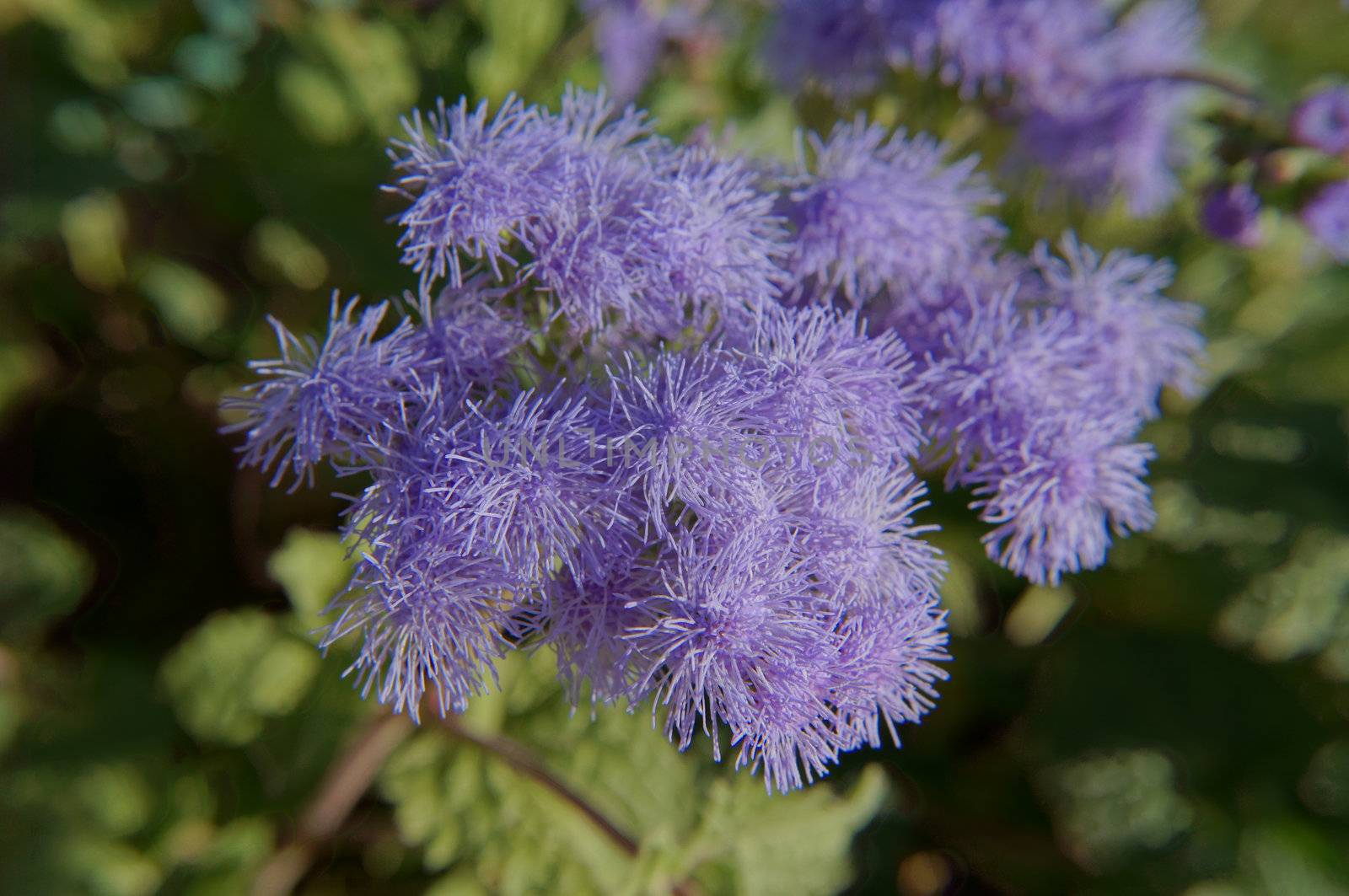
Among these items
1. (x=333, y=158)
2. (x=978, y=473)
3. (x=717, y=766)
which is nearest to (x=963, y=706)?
(x=717, y=766)

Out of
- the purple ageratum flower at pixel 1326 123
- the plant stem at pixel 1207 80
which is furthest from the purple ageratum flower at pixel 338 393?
the purple ageratum flower at pixel 1326 123

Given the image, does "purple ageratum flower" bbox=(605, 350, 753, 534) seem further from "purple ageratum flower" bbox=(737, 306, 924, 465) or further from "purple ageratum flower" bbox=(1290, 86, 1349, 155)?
"purple ageratum flower" bbox=(1290, 86, 1349, 155)

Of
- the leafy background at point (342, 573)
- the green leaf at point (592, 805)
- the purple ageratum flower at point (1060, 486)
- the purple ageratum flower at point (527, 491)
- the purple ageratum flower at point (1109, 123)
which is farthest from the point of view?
the purple ageratum flower at point (1109, 123)

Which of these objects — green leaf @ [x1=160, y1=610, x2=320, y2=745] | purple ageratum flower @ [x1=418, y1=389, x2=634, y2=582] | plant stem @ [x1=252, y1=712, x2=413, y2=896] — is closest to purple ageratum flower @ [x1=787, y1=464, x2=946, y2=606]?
purple ageratum flower @ [x1=418, y1=389, x2=634, y2=582]

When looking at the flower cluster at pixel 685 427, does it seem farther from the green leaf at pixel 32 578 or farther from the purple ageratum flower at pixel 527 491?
the green leaf at pixel 32 578

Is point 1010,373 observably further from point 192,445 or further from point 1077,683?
point 192,445

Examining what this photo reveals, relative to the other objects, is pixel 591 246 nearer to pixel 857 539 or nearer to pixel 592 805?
pixel 857 539
